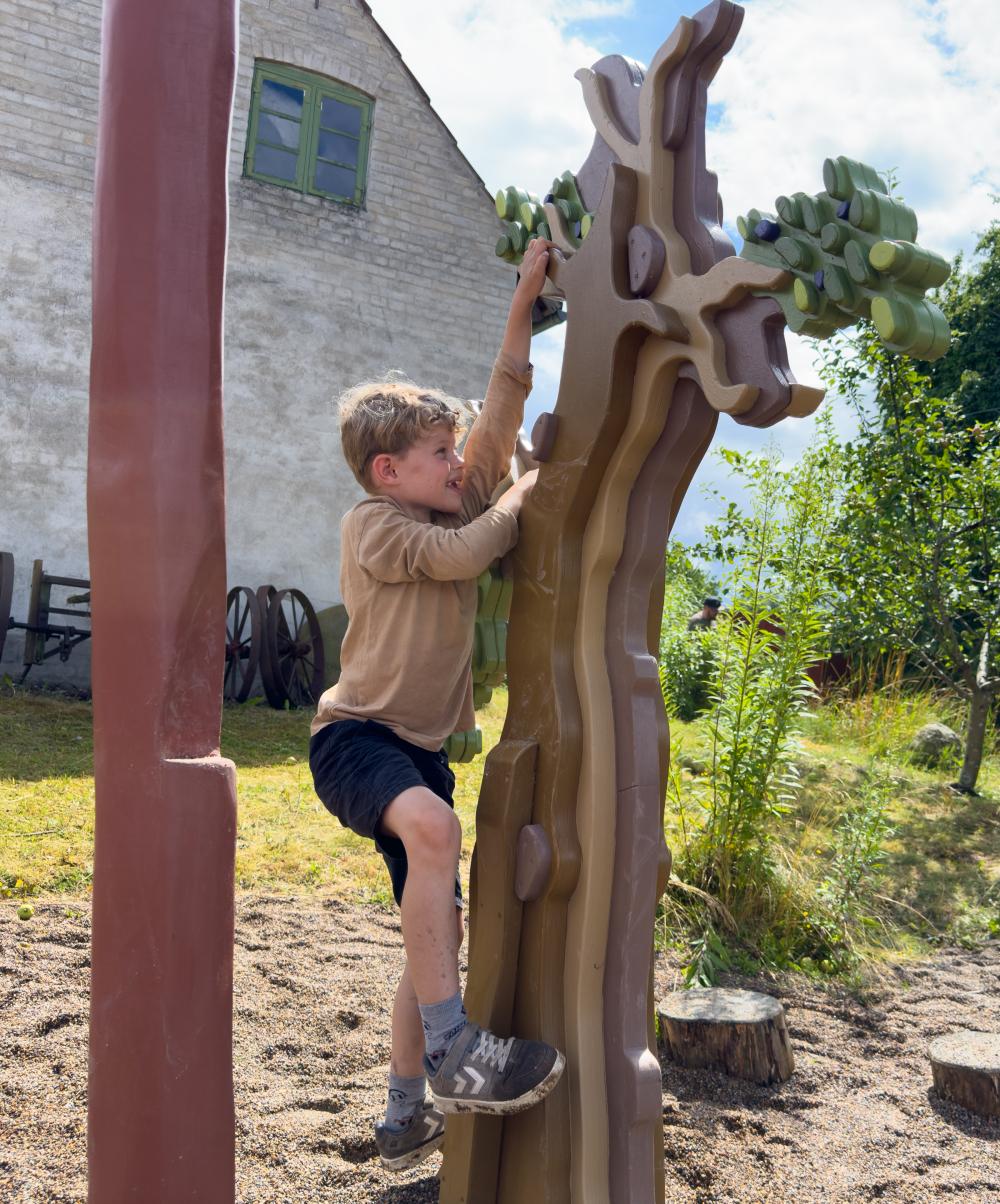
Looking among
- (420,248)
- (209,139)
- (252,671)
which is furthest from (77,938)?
(420,248)

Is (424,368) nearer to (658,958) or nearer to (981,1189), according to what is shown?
(658,958)

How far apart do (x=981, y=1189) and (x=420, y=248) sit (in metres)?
9.23

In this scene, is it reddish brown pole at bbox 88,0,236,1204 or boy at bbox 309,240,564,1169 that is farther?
boy at bbox 309,240,564,1169

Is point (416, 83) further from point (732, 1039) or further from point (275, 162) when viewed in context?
point (732, 1039)

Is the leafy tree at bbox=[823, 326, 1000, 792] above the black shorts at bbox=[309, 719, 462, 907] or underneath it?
above

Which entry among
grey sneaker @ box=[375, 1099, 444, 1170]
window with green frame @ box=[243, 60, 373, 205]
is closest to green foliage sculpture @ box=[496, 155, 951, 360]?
grey sneaker @ box=[375, 1099, 444, 1170]

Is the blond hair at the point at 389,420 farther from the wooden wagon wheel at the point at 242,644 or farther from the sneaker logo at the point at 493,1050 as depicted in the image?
the wooden wagon wheel at the point at 242,644

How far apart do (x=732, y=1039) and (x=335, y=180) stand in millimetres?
8802

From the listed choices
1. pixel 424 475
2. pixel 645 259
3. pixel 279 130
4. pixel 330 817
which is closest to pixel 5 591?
pixel 330 817

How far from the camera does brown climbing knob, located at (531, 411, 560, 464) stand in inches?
81.1

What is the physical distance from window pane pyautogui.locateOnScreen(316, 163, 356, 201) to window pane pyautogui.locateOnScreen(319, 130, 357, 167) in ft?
0.29

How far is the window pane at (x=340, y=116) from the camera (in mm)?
9836

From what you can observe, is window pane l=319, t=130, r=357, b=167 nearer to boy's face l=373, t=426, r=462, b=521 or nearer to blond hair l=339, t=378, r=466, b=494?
blond hair l=339, t=378, r=466, b=494

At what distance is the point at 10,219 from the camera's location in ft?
28.1
